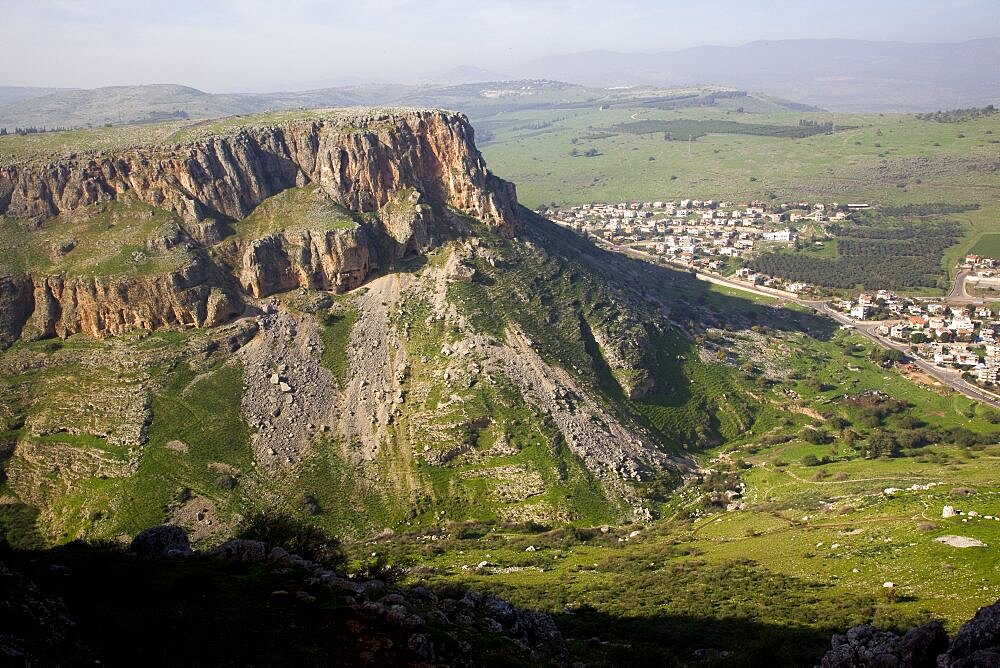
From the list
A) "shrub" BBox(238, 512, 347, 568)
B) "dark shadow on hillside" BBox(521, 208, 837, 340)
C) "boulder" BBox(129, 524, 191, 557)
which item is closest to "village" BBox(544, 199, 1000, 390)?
"dark shadow on hillside" BBox(521, 208, 837, 340)

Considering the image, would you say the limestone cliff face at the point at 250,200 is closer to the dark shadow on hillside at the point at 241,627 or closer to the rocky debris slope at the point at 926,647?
the dark shadow on hillside at the point at 241,627

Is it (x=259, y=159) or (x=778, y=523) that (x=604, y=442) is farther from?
(x=259, y=159)

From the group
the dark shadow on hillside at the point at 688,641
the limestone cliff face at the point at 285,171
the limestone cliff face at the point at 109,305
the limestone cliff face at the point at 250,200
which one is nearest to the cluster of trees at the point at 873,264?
the limestone cliff face at the point at 285,171

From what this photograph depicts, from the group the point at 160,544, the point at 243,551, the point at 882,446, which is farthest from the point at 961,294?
the point at 160,544

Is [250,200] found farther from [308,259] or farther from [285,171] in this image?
[308,259]

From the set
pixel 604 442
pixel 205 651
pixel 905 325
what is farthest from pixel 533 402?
pixel 905 325

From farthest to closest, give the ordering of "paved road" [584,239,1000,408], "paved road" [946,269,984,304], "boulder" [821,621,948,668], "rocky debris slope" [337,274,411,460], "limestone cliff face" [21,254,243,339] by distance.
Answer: "paved road" [946,269,984,304] → "paved road" [584,239,1000,408] → "limestone cliff face" [21,254,243,339] → "rocky debris slope" [337,274,411,460] → "boulder" [821,621,948,668]

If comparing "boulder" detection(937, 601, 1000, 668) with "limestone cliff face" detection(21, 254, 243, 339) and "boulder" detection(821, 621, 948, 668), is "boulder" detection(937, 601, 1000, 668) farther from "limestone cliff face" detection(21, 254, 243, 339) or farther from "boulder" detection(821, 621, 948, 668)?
"limestone cliff face" detection(21, 254, 243, 339)
